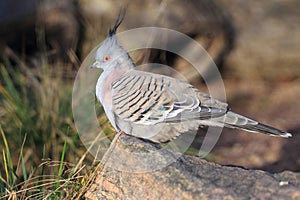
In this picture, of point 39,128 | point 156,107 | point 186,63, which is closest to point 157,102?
point 156,107

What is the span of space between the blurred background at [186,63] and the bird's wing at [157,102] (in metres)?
1.29

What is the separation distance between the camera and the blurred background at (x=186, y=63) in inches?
174

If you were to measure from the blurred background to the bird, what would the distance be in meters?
1.25

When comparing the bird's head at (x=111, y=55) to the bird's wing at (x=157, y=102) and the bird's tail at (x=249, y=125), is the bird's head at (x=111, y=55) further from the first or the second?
the bird's tail at (x=249, y=125)

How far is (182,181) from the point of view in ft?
8.19

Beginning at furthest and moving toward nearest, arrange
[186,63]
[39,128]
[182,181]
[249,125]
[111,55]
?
[186,63] < [39,128] < [111,55] < [249,125] < [182,181]

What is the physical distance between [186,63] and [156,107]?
7.50 ft

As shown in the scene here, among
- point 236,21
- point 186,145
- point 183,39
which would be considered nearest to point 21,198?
point 186,145

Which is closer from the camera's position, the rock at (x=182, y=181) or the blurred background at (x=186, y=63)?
the rock at (x=182, y=181)

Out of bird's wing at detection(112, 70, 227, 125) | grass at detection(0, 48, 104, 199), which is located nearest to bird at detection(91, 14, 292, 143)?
bird's wing at detection(112, 70, 227, 125)

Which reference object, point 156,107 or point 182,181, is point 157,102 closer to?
point 156,107

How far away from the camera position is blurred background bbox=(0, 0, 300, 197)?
4.41 meters

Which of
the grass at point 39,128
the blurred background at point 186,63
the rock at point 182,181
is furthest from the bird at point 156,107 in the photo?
the blurred background at point 186,63

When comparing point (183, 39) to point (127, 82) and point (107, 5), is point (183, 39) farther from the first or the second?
point (127, 82)
